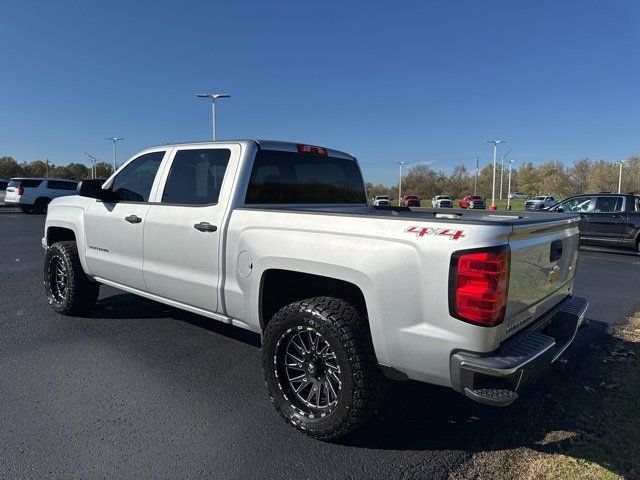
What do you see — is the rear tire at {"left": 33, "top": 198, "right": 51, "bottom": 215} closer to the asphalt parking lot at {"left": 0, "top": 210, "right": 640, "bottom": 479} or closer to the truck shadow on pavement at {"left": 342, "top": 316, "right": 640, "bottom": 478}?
the asphalt parking lot at {"left": 0, "top": 210, "right": 640, "bottom": 479}

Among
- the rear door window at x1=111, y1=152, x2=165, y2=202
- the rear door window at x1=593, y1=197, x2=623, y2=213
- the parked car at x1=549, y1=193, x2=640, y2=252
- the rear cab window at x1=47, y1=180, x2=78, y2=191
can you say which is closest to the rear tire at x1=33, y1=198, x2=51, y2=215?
the rear cab window at x1=47, y1=180, x2=78, y2=191

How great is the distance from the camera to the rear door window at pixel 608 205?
40.4ft

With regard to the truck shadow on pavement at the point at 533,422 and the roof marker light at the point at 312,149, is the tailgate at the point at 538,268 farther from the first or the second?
the roof marker light at the point at 312,149

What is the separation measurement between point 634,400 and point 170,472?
3304 millimetres

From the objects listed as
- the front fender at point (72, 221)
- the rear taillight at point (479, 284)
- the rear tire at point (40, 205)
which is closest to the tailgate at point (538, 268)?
the rear taillight at point (479, 284)

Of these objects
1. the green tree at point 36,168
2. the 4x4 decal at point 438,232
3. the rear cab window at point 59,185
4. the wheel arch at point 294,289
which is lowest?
the wheel arch at point 294,289

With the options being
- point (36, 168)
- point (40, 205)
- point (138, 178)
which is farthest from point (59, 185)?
point (36, 168)

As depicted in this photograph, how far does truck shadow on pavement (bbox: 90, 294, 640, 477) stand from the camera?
2.85 metres

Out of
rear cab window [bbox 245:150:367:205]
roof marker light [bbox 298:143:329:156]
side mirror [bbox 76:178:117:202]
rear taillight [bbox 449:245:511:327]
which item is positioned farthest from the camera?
side mirror [bbox 76:178:117:202]

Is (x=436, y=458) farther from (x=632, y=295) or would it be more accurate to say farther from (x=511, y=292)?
(x=632, y=295)

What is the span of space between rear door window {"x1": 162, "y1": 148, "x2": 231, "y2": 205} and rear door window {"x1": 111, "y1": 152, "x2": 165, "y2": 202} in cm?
29

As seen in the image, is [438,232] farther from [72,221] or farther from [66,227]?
[66,227]

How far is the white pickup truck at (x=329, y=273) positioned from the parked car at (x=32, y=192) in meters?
21.9

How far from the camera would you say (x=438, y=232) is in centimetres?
Answer: 239
